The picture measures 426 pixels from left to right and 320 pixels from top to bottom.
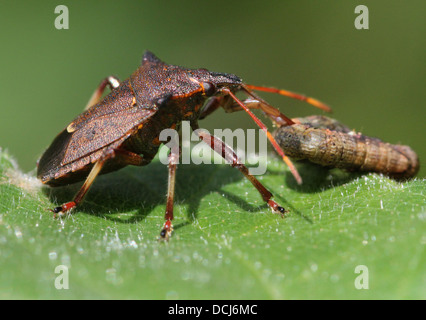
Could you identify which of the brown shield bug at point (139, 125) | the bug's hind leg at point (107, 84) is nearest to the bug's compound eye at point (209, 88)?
the brown shield bug at point (139, 125)

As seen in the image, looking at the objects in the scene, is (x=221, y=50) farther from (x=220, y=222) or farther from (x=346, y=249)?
(x=346, y=249)

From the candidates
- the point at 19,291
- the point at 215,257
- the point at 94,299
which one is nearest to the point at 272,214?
the point at 215,257

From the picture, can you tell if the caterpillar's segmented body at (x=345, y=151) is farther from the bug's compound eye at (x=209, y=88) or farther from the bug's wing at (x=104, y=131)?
the bug's wing at (x=104, y=131)

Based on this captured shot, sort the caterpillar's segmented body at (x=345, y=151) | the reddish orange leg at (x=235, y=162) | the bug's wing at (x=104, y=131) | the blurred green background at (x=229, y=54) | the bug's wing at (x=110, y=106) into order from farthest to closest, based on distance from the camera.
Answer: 1. the blurred green background at (x=229, y=54)
2. the caterpillar's segmented body at (x=345, y=151)
3. the bug's wing at (x=110, y=106)
4. the bug's wing at (x=104, y=131)
5. the reddish orange leg at (x=235, y=162)

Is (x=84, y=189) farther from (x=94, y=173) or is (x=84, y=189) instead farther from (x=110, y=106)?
(x=110, y=106)

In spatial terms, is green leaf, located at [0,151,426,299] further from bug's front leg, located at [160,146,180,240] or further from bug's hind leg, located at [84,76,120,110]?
bug's hind leg, located at [84,76,120,110]

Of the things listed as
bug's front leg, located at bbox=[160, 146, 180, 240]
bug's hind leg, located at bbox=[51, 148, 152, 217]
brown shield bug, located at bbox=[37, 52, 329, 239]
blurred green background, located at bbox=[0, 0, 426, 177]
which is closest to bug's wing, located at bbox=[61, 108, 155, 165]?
brown shield bug, located at bbox=[37, 52, 329, 239]
